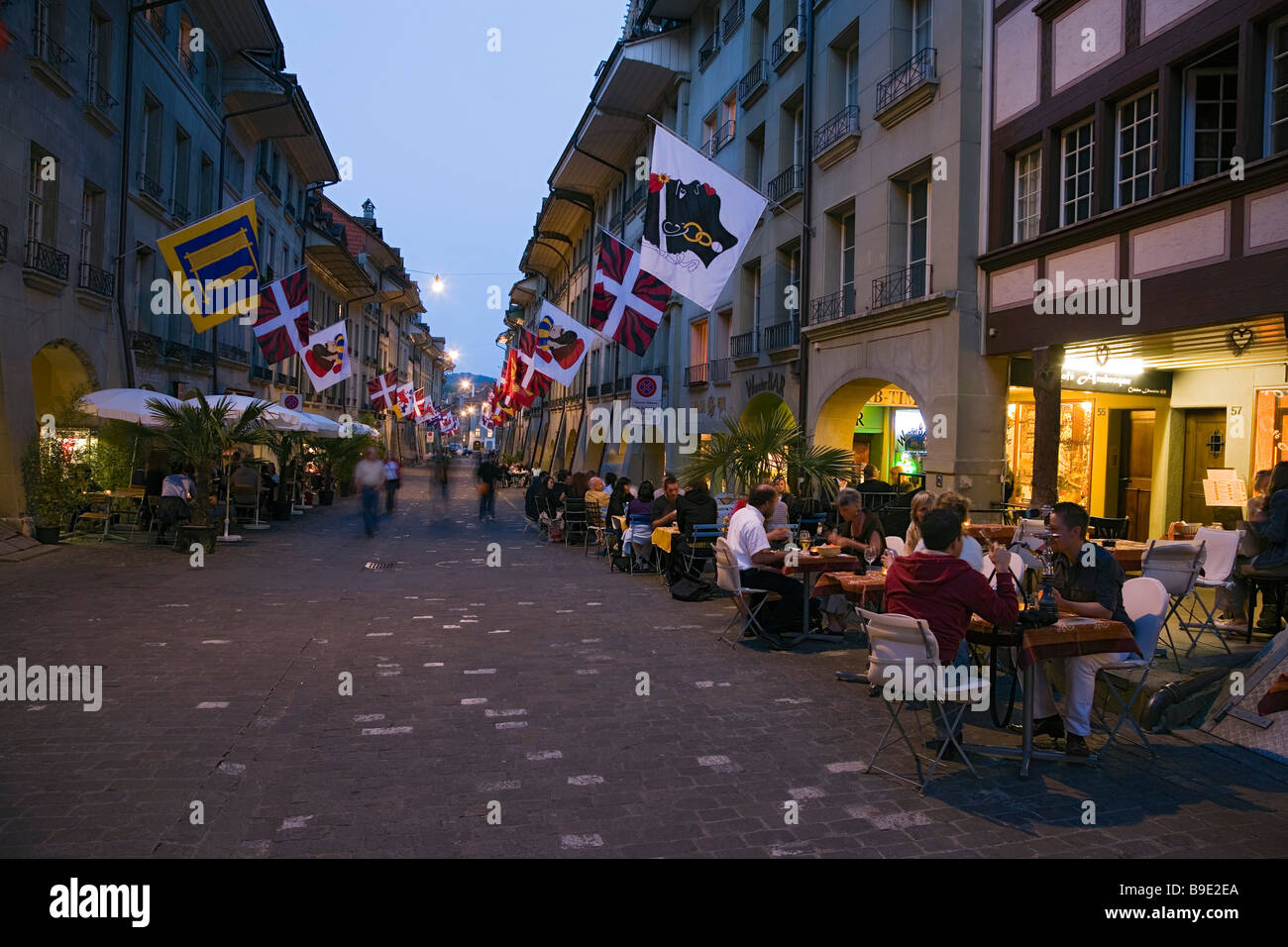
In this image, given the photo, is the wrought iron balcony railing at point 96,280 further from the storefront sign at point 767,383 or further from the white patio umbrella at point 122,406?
the storefront sign at point 767,383

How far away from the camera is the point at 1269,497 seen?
8562mm

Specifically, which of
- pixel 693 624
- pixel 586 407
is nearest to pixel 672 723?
pixel 693 624

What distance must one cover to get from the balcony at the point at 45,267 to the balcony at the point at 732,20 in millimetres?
15906

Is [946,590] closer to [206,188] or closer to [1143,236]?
[1143,236]

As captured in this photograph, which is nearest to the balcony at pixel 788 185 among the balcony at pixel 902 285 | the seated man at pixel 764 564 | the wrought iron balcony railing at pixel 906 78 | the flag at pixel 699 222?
the wrought iron balcony railing at pixel 906 78

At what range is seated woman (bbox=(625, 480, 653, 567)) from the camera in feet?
46.0

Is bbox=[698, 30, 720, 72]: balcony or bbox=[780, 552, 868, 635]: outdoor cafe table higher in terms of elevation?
bbox=[698, 30, 720, 72]: balcony

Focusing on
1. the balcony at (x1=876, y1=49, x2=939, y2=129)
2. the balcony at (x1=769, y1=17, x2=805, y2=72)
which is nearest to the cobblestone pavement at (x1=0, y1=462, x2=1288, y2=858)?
the balcony at (x1=876, y1=49, x2=939, y2=129)

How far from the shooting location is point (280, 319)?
19.6 metres

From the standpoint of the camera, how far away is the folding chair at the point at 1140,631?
551 cm

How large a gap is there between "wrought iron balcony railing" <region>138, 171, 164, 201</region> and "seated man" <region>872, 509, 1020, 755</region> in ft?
65.3

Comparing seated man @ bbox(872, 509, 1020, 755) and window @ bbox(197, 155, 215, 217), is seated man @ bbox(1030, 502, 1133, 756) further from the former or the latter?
window @ bbox(197, 155, 215, 217)

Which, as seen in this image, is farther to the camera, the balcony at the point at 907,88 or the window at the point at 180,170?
the window at the point at 180,170

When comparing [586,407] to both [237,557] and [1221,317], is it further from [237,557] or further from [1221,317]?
[1221,317]
